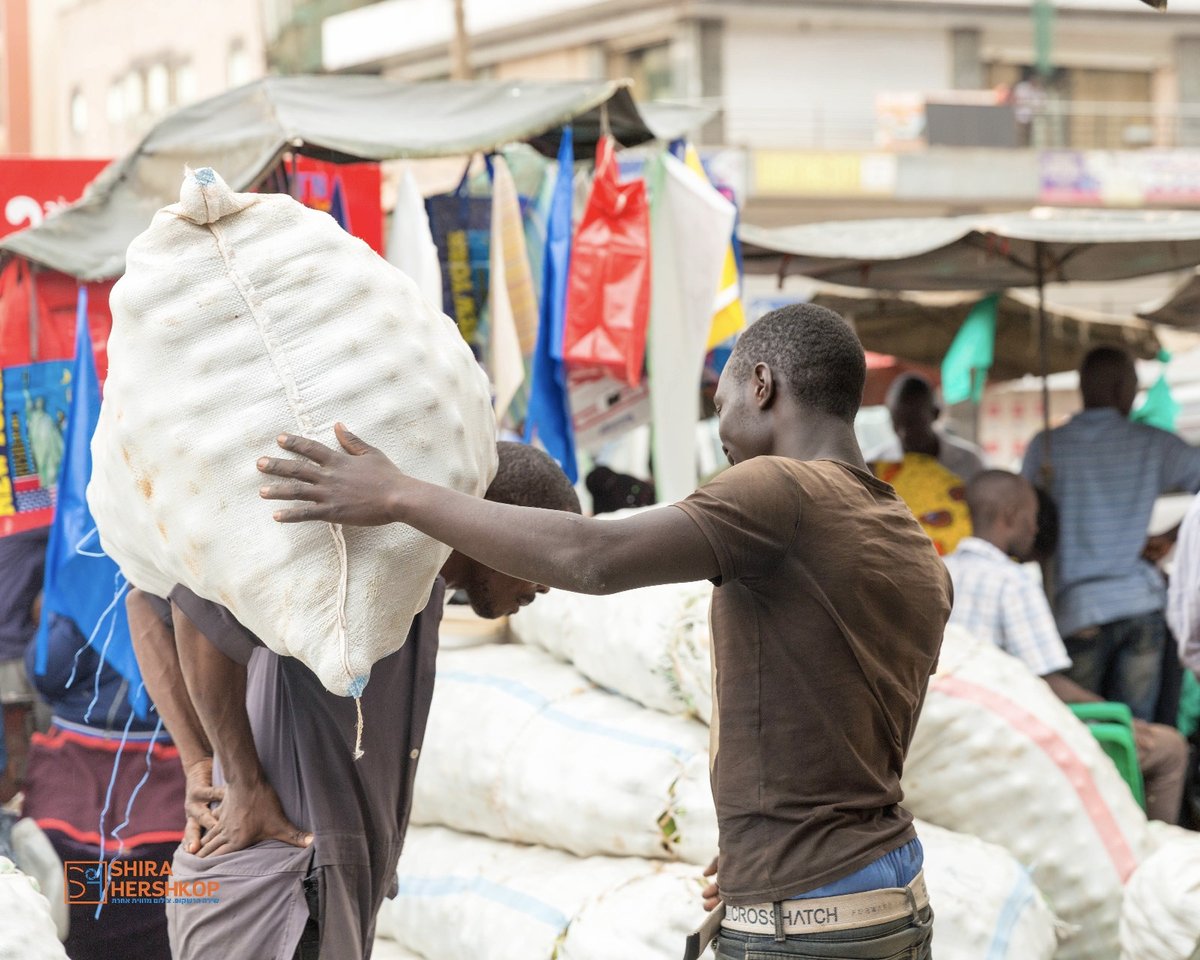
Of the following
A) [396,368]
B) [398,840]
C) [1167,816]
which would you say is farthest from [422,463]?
[1167,816]

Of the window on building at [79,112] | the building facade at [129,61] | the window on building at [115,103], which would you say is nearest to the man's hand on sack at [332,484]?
the building facade at [129,61]

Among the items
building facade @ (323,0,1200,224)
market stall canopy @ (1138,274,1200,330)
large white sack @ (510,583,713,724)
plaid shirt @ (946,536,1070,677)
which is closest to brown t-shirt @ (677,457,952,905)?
large white sack @ (510,583,713,724)

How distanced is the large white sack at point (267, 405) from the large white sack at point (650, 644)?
1530mm

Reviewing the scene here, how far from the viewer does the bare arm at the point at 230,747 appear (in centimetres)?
206

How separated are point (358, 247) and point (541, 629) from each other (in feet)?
7.24

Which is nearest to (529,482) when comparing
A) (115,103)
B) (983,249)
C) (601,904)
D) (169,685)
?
(169,685)

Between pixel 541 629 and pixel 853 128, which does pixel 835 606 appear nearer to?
pixel 541 629

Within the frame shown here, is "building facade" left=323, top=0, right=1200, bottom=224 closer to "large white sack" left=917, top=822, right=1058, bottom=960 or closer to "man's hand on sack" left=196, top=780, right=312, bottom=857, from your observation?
"large white sack" left=917, top=822, right=1058, bottom=960

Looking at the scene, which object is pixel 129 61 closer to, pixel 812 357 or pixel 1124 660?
pixel 1124 660

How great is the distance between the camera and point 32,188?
436cm

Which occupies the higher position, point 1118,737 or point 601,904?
point 601,904

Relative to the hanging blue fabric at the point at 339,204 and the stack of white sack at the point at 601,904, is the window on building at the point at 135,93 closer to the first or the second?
the hanging blue fabric at the point at 339,204

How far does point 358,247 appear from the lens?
73.6 inches

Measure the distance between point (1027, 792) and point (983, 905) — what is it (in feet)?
1.48
